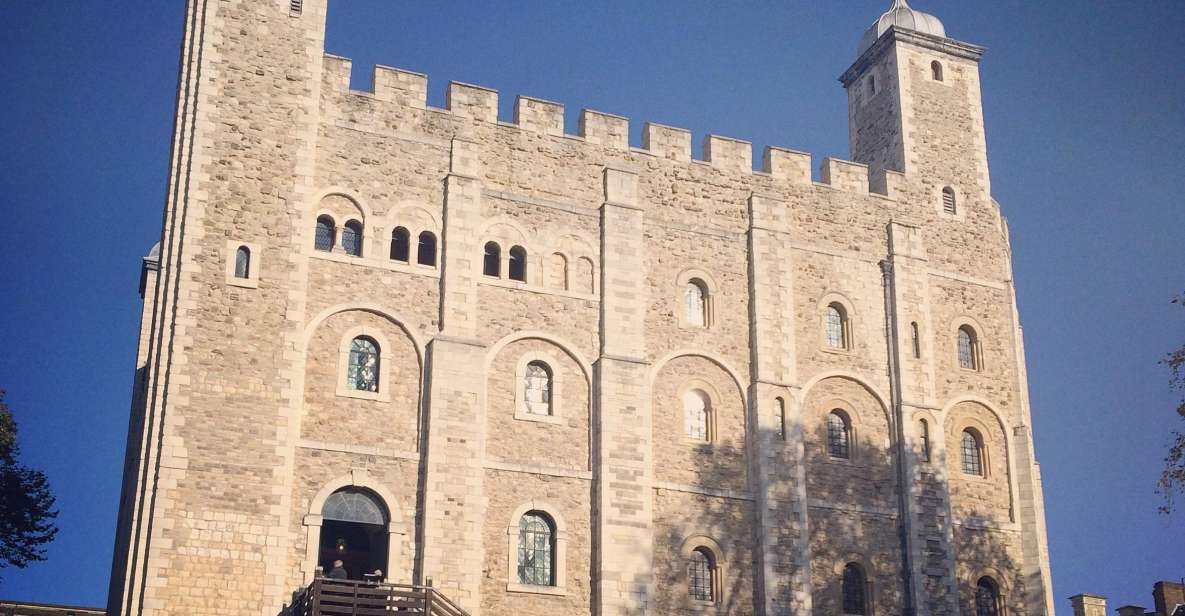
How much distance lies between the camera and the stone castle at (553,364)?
100 feet

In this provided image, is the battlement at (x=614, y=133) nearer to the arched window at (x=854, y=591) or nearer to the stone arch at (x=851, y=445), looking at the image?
the stone arch at (x=851, y=445)

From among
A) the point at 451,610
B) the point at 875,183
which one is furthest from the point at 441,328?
the point at 875,183

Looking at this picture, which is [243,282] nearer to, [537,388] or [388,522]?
[388,522]

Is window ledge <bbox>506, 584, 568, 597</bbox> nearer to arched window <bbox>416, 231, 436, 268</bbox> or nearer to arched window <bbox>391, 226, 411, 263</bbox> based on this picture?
arched window <bbox>416, 231, 436, 268</bbox>

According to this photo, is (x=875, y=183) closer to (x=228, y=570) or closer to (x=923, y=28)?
(x=923, y=28)

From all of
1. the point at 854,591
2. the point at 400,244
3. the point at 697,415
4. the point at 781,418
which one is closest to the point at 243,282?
the point at 400,244

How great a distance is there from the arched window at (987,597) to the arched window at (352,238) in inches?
673

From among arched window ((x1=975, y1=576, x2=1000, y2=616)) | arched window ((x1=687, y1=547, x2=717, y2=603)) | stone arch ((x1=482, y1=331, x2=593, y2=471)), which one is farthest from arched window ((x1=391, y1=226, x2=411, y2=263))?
arched window ((x1=975, y1=576, x2=1000, y2=616))

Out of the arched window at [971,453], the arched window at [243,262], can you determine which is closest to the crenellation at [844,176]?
the arched window at [971,453]

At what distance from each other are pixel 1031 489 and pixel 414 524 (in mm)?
16116

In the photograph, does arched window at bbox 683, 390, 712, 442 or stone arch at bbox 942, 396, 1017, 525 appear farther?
stone arch at bbox 942, 396, 1017, 525

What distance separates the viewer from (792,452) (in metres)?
35.8

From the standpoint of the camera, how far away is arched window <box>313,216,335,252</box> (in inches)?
1294

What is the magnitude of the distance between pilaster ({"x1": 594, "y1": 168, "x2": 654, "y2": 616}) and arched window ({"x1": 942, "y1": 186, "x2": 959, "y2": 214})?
930cm
